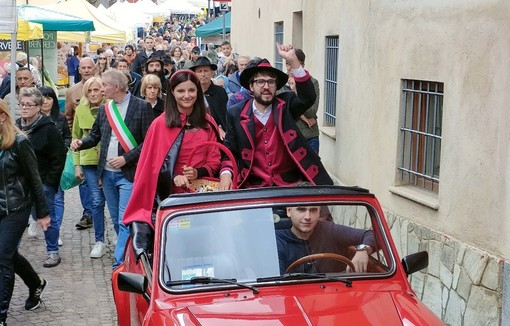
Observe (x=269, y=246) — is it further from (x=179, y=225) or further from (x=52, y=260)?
A: (x=52, y=260)

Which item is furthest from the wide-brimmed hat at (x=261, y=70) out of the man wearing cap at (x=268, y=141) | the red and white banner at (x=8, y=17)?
the red and white banner at (x=8, y=17)

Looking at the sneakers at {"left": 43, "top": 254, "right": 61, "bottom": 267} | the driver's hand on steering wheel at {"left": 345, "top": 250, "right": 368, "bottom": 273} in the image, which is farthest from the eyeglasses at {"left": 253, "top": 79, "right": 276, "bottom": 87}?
the sneakers at {"left": 43, "top": 254, "right": 61, "bottom": 267}

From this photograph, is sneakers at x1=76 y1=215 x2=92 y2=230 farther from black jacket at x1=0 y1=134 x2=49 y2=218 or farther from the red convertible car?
the red convertible car

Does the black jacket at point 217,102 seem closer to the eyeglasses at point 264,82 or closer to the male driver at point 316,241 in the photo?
the eyeglasses at point 264,82

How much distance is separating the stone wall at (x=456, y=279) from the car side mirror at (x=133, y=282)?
9.62 feet

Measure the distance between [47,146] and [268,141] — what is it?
3173mm

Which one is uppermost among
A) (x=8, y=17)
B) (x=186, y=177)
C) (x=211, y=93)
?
(x=8, y=17)

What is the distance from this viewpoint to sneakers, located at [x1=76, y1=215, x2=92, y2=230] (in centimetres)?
1280

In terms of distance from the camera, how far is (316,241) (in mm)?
5613

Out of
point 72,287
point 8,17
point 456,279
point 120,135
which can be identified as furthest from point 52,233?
point 456,279

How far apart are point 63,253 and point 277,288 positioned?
6.52m

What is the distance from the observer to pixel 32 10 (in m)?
21.1

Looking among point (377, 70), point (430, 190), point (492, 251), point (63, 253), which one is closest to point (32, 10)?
point (63, 253)

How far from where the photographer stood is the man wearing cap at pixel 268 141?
7.63 m
